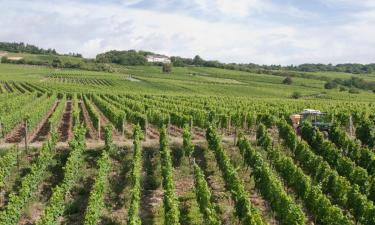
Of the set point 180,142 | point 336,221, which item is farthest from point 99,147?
point 336,221

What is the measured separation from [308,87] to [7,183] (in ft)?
374

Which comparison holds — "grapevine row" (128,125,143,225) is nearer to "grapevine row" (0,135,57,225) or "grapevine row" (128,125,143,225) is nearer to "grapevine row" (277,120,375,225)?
"grapevine row" (0,135,57,225)

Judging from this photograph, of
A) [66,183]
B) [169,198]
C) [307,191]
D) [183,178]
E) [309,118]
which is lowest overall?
[183,178]

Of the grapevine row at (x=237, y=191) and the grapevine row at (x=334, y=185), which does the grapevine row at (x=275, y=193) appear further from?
the grapevine row at (x=334, y=185)

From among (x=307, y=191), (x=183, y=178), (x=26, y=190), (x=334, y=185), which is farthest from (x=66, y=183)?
(x=334, y=185)

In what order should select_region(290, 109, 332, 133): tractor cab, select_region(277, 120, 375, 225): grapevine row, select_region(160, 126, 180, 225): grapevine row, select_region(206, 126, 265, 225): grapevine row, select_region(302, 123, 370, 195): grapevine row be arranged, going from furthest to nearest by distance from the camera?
select_region(290, 109, 332, 133): tractor cab
select_region(302, 123, 370, 195): grapevine row
select_region(277, 120, 375, 225): grapevine row
select_region(160, 126, 180, 225): grapevine row
select_region(206, 126, 265, 225): grapevine row

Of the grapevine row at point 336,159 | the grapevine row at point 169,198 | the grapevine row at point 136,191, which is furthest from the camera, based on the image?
the grapevine row at point 336,159

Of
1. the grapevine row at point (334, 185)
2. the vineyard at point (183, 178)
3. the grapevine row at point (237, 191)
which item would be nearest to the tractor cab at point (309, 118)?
the vineyard at point (183, 178)

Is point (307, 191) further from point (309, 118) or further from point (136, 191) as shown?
point (309, 118)

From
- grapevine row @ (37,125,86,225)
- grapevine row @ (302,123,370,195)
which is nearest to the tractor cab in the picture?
grapevine row @ (302,123,370,195)

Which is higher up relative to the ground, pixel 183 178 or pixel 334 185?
pixel 334 185

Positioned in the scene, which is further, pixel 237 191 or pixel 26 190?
pixel 237 191

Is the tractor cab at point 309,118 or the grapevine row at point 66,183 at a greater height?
the tractor cab at point 309,118

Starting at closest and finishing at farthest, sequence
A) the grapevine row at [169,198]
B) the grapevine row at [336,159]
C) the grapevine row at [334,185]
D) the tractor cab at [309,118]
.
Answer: the grapevine row at [169,198], the grapevine row at [334,185], the grapevine row at [336,159], the tractor cab at [309,118]
